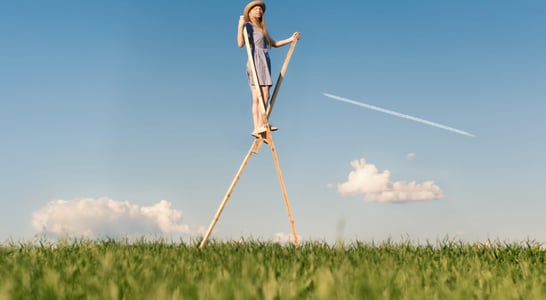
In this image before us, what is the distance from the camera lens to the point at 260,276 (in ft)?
17.0

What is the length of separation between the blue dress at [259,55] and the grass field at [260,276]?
2430mm

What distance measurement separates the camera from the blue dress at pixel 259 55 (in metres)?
8.86

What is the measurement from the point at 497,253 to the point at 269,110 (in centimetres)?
410

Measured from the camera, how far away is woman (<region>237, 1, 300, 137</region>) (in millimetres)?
8805

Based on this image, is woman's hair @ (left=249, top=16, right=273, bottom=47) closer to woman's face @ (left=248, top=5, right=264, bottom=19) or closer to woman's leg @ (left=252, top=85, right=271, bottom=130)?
woman's face @ (left=248, top=5, right=264, bottom=19)

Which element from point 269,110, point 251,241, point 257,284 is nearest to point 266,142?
point 269,110

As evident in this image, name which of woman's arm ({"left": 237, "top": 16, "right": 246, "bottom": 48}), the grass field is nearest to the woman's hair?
woman's arm ({"left": 237, "top": 16, "right": 246, "bottom": 48})

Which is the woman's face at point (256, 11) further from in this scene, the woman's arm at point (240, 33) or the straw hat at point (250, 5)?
the woman's arm at point (240, 33)

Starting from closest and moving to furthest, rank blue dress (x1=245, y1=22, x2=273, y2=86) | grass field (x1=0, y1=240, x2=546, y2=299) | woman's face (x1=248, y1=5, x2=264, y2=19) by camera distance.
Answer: grass field (x1=0, y1=240, x2=546, y2=299) < blue dress (x1=245, y1=22, x2=273, y2=86) < woman's face (x1=248, y1=5, x2=264, y2=19)

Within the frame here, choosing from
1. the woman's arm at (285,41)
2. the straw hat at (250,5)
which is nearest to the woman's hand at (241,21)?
the straw hat at (250,5)

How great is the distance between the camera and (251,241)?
985cm

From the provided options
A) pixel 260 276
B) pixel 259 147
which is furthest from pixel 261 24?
pixel 260 276

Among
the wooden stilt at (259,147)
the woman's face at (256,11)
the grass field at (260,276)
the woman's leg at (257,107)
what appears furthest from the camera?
the woman's face at (256,11)

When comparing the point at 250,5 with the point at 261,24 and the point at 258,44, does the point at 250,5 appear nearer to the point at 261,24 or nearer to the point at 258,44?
the point at 261,24
